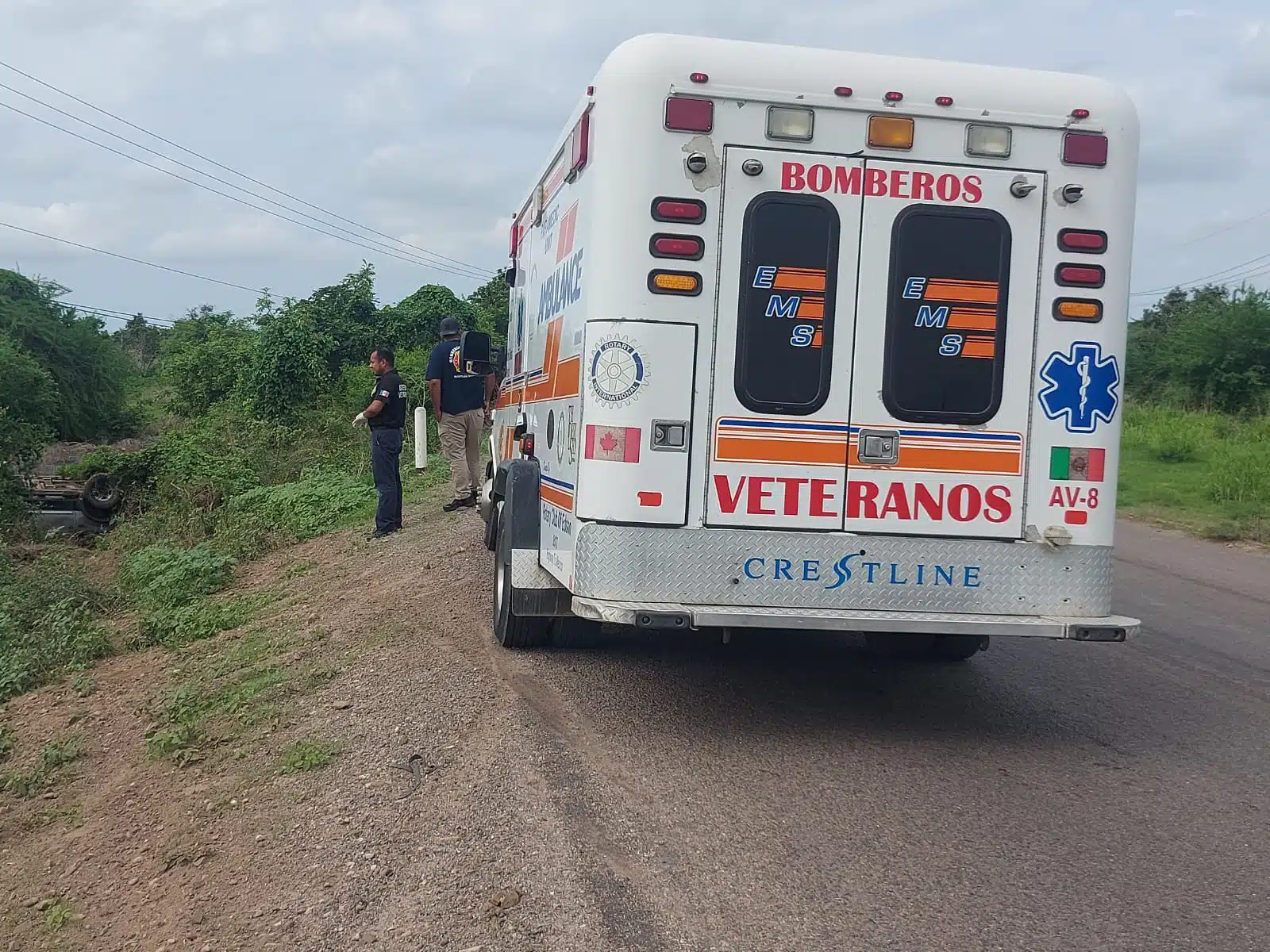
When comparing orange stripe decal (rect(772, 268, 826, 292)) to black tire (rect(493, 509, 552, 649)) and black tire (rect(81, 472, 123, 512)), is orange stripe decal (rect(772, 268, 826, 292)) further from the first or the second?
black tire (rect(81, 472, 123, 512))

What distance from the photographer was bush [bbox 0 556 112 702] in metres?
9.64

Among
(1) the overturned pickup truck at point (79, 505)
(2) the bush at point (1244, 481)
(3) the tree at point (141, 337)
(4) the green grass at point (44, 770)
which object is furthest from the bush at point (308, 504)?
(3) the tree at point (141, 337)

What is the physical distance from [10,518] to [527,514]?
1528 centimetres

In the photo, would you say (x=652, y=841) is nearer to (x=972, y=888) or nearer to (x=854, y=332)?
(x=972, y=888)

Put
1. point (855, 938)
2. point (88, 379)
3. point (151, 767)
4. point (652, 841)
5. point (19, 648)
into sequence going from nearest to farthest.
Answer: point (855, 938), point (652, 841), point (151, 767), point (19, 648), point (88, 379)

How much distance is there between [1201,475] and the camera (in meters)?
19.5

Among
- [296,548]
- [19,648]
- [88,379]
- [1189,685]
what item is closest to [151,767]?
[19,648]

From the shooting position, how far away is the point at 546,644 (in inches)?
296

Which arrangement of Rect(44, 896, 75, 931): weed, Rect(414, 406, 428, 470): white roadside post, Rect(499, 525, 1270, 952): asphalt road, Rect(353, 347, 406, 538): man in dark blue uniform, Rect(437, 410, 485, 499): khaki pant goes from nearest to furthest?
Rect(499, 525, 1270, 952): asphalt road → Rect(44, 896, 75, 931): weed → Rect(353, 347, 406, 538): man in dark blue uniform → Rect(414, 406, 428, 470): white roadside post → Rect(437, 410, 485, 499): khaki pant

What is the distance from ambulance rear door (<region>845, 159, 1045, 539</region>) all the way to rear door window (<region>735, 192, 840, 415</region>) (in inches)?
6.5

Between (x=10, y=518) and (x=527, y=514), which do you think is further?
(x=10, y=518)

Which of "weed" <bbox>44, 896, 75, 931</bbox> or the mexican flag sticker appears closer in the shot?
"weed" <bbox>44, 896, 75, 931</bbox>

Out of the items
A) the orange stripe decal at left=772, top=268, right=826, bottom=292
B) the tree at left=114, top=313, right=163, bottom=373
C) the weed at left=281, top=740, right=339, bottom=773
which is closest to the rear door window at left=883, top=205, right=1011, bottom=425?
the orange stripe decal at left=772, top=268, right=826, bottom=292

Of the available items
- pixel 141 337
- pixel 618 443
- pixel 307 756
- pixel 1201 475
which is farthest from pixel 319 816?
pixel 141 337
